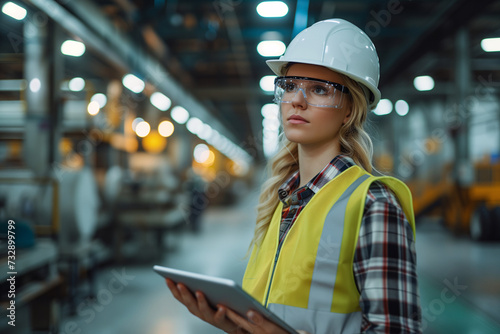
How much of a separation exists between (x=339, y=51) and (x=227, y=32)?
779cm

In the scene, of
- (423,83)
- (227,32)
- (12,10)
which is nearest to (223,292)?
(12,10)

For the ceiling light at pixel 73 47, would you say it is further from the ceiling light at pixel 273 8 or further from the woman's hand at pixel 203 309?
the woman's hand at pixel 203 309

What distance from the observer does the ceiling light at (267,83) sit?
10892 millimetres

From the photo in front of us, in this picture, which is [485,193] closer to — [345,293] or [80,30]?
[80,30]

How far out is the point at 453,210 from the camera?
35.3 ft

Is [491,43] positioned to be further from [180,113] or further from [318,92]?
[318,92]

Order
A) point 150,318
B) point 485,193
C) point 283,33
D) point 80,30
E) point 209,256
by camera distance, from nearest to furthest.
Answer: point 150,318
point 80,30
point 209,256
point 283,33
point 485,193

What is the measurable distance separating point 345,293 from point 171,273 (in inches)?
18.6

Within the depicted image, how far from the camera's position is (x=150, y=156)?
44.4 feet

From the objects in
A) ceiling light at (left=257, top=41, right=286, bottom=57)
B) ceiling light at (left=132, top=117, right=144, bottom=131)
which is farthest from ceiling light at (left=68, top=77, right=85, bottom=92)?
ceiling light at (left=257, top=41, right=286, bottom=57)

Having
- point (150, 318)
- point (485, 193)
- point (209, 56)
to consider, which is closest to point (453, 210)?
point (485, 193)

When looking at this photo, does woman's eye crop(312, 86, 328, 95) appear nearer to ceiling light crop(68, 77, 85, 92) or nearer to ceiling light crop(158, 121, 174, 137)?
ceiling light crop(68, 77, 85, 92)

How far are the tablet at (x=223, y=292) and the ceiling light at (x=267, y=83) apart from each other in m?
9.93

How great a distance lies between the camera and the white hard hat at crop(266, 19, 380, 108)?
1.26 meters
